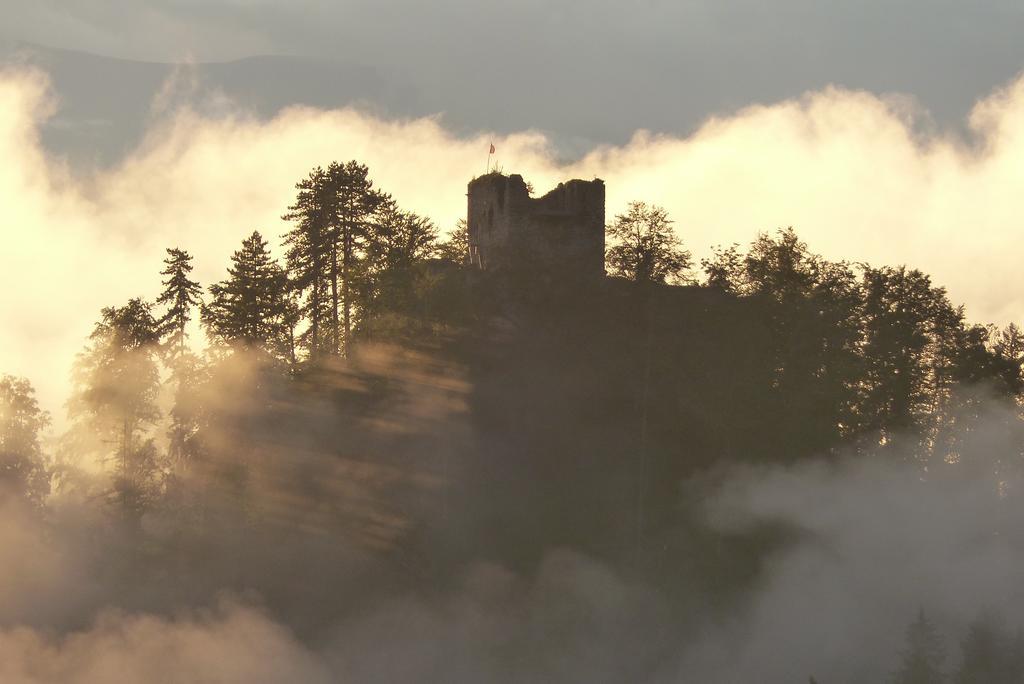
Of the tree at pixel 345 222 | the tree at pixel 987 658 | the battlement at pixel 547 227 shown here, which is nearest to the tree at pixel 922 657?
the tree at pixel 987 658

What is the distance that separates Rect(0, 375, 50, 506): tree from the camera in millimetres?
77312

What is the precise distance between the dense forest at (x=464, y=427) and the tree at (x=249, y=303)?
0.38 ft

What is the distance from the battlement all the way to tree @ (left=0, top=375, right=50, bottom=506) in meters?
23.7

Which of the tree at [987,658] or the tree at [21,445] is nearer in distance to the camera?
the tree at [987,658]

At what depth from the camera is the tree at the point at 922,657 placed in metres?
69.6

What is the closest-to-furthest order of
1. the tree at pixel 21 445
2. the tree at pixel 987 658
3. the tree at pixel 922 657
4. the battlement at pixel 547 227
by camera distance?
1. the tree at pixel 922 657
2. the tree at pixel 987 658
3. the battlement at pixel 547 227
4. the tree at pixel 21 445

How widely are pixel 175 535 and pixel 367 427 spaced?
10612 mm

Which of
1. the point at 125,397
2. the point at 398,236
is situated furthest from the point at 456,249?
the point at 125,397

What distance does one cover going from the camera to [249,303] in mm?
75250

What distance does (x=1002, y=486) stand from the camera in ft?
263

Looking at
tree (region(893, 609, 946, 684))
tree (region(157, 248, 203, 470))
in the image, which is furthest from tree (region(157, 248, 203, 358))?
tree (region(893, 609, 946, 684))

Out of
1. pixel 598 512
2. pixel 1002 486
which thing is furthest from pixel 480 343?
pixel 1002 486

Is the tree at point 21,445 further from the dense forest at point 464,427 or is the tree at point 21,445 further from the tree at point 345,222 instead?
the tree at point 345,222

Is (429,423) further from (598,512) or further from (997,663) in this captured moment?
(997,663)
